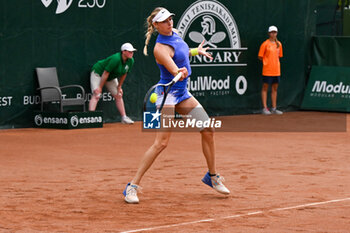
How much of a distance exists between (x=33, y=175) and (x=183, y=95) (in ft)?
8.01

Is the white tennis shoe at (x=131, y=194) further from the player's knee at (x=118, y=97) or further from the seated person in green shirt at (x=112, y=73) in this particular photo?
the player's knee at (x=118, y=97)

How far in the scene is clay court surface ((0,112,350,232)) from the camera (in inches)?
246

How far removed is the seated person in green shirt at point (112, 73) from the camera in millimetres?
14422

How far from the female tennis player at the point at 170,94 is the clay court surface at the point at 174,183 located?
0.20 meters

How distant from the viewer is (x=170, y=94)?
7312 mm

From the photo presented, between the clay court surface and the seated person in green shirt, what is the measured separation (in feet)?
4.71

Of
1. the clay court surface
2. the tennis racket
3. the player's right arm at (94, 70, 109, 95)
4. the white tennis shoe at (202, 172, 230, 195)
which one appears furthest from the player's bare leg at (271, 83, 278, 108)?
the white tennis shoe at (202, 172, 230, 195)

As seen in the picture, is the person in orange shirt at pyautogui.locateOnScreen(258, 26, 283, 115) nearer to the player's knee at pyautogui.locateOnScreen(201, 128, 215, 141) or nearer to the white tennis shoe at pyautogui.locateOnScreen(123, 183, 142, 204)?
the player's knee at pyautogui.locateOnScreen(201, 128, 215, 141)

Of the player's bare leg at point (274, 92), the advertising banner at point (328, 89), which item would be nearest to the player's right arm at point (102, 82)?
the player's bare leg at point (274, 92)

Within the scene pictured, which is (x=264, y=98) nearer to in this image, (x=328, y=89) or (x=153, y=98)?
(x=328, y=89)

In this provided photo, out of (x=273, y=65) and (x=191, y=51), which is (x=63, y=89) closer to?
(x=273, y=65)

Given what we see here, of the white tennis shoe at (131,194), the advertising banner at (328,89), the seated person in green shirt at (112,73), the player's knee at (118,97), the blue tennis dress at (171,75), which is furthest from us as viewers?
the advertising banner at (328,89)

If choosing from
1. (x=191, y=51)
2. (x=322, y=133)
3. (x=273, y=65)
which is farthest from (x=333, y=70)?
(x=191, y=51)

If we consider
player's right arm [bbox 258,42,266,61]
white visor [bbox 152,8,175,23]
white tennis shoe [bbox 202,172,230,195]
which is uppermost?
white visor [bbox 152,8,175,23]
